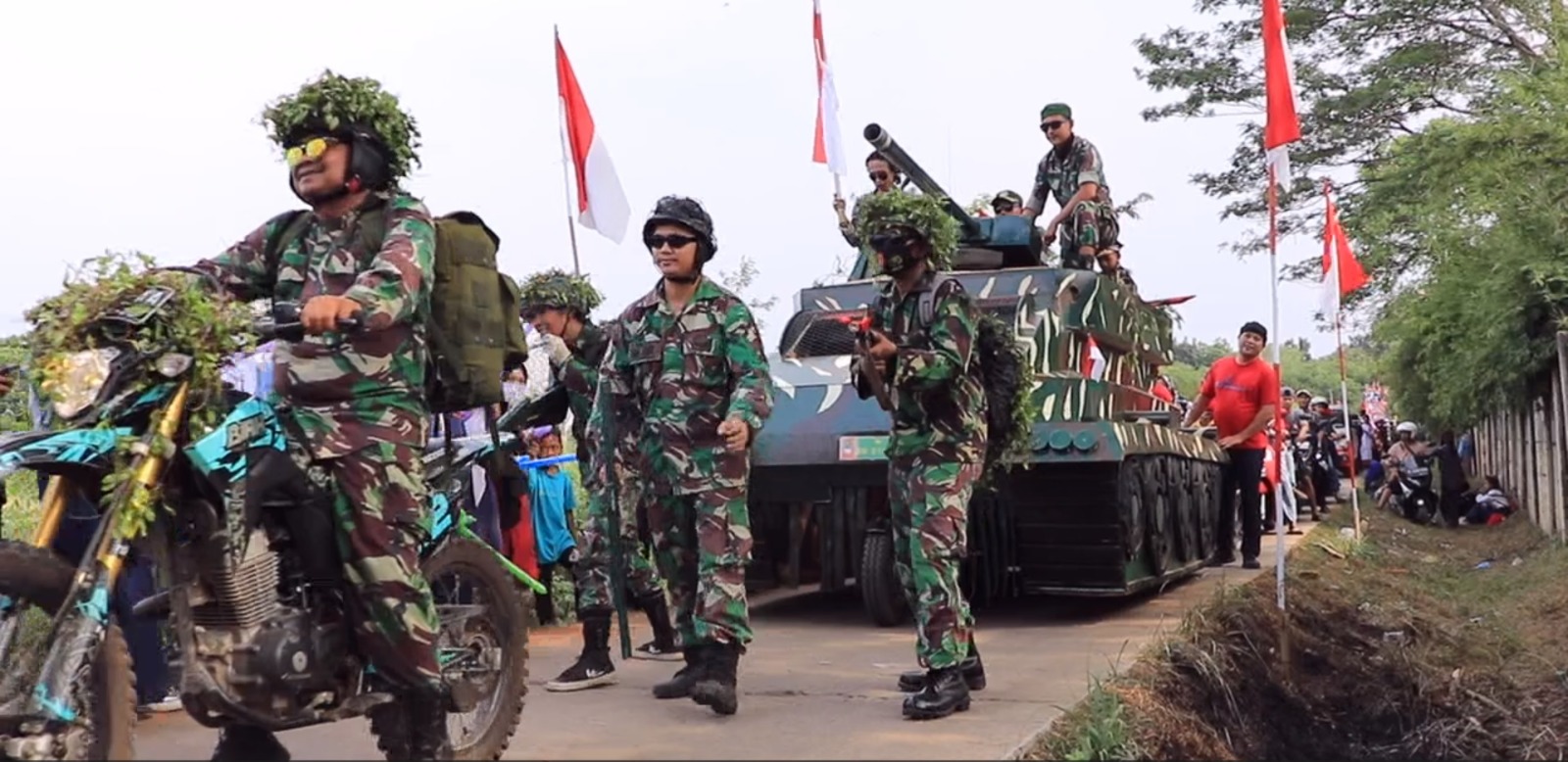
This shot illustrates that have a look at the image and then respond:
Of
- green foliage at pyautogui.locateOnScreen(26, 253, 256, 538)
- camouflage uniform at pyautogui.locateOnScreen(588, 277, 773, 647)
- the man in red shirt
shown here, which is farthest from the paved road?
the man in red shirt

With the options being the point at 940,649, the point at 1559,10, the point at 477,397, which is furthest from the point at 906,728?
the point at 1559,10

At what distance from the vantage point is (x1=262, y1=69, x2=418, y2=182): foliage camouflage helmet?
4.15m

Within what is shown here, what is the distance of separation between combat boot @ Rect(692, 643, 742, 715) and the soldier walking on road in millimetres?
666

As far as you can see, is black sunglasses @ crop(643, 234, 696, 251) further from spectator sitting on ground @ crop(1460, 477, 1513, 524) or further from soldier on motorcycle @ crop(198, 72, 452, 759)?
spectator sitting on ground @ crop(1460, 477, 1513, 524)

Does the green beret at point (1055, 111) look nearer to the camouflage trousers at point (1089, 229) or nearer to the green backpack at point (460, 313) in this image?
the camouflage trousers at point (1089, 229)

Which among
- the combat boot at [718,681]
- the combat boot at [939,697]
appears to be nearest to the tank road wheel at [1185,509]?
the combat boot at [939,697]

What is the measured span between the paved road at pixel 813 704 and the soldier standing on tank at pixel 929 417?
24 cm

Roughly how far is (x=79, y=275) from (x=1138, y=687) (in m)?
3.68

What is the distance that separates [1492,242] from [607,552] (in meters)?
8.60

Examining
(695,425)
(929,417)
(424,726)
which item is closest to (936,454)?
(929,417)

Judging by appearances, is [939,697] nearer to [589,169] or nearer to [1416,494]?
[589,169]

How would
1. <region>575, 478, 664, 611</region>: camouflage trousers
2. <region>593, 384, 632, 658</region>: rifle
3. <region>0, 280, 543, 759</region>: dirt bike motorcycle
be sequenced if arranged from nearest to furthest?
<region>0, 280, 543, 759</region>: dirt bike motorcycle
<region>593, 384, 632, 658</region>: rifle
<region>575, 478, 664, 611</region>: camouflage trousers

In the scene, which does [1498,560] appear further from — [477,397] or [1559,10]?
[477,397]

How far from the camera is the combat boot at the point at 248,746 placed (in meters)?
4.17
